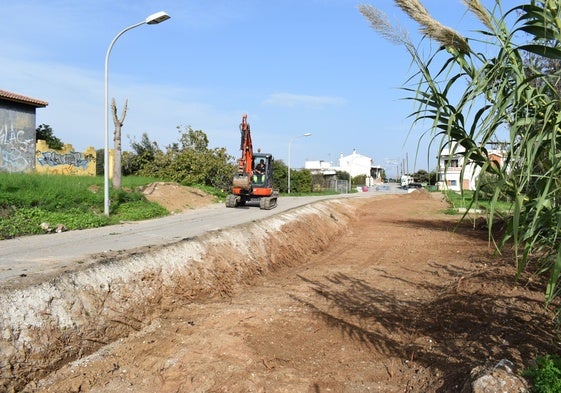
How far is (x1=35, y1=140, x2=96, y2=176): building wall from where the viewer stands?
88.8 ft

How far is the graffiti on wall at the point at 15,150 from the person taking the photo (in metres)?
24.3

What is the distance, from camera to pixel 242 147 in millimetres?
21547

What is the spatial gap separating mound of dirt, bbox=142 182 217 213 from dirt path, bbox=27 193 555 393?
12596mm

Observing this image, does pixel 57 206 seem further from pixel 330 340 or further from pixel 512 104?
pixel 512 104

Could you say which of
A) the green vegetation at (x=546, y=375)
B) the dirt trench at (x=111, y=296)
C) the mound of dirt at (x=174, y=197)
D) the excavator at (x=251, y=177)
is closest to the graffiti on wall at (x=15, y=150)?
the mound of dirt at (x=174, y=197)

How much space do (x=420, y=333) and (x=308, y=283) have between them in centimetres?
374

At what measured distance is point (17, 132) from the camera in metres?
24.9

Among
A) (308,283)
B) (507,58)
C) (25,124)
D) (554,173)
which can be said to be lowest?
(308,283)

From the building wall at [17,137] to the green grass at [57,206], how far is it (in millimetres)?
7409

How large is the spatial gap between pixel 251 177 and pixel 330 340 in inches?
650

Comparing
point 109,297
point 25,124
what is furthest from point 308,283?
point 25,124

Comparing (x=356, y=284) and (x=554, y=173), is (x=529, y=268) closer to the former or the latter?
(x=356, y=284)

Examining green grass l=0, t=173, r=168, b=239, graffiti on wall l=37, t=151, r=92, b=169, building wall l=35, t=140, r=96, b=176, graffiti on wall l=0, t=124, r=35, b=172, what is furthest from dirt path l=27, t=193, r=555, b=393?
graffiti on wall l=37, t=151, r=92, b=169

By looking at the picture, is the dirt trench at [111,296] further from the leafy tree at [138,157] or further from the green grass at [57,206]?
the leafy tree at [138,157]
